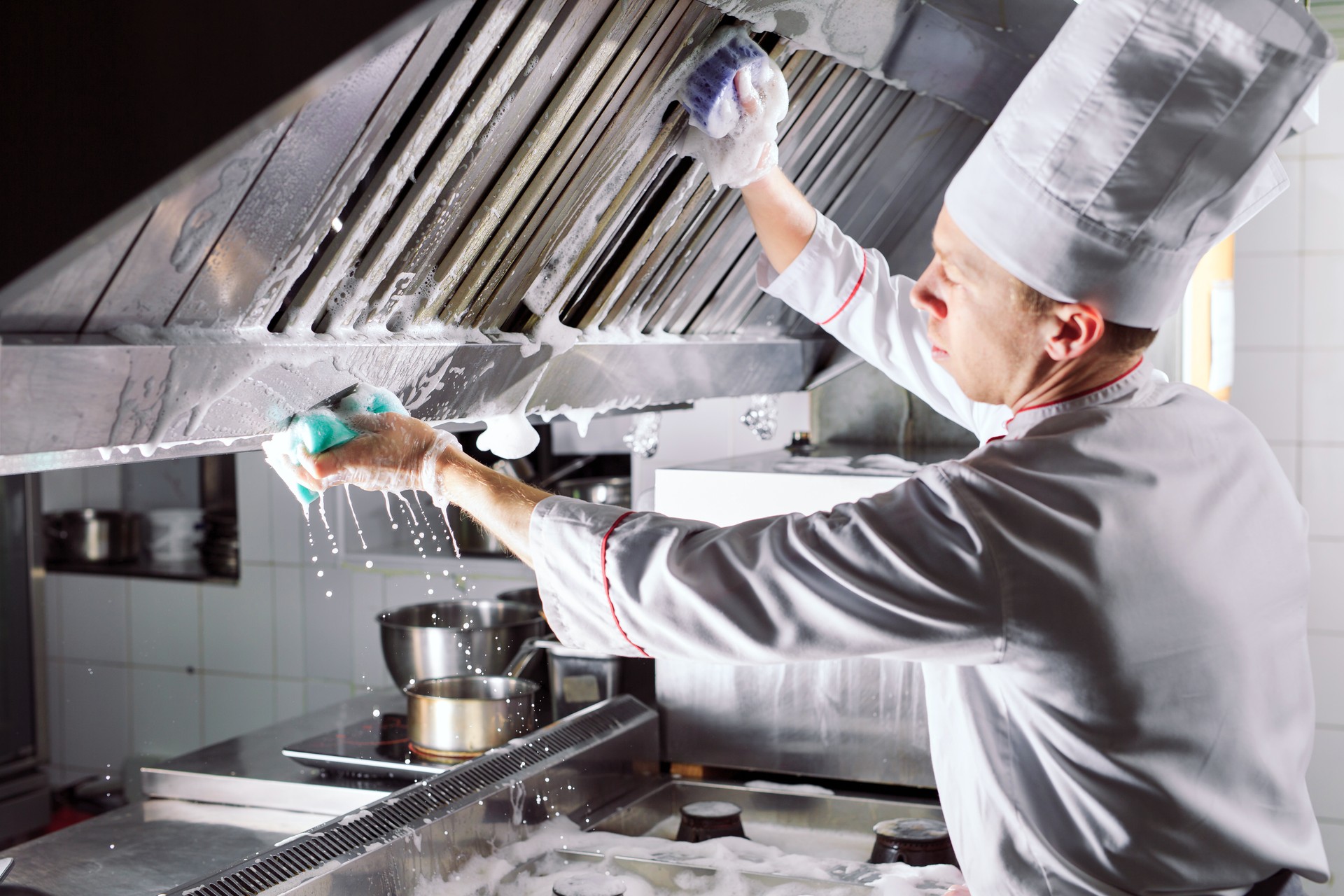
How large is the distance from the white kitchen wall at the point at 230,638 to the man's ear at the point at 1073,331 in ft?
7.75

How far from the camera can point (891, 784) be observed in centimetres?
198

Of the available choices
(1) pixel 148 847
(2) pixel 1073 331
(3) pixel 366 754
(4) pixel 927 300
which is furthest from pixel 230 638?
(2) pixel 1073 331

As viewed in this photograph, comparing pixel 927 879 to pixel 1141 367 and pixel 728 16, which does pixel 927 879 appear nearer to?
pixel 1141 367

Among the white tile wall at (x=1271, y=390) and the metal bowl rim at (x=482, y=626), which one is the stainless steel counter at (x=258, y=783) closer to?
the metal bowl rim at (x=482, y=626)

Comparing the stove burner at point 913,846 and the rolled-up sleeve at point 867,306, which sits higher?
the rolled-up sleeve at point 867,306

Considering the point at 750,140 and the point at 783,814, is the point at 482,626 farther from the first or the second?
the point at 750,140

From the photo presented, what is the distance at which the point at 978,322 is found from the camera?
104cm

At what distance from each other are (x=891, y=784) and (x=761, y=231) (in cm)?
98

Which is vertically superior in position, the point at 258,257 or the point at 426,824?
the point at 258,257

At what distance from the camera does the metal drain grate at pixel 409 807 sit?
1300mm

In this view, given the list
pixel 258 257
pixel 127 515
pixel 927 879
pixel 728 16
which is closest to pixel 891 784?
pixel 927 879

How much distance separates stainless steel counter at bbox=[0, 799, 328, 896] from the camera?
151 centimetres

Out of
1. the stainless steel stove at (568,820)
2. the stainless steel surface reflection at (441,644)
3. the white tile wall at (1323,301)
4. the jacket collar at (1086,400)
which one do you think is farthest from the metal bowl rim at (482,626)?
the white tile wall at (1323,301)

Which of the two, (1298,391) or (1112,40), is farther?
(1298,391)
